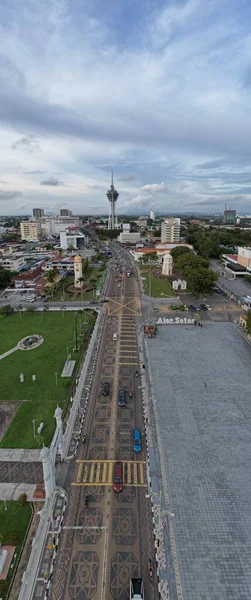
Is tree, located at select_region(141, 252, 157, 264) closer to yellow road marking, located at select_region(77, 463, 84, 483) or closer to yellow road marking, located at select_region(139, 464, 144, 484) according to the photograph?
yellow road marking, located at select_region(139, 464, 144, 484)

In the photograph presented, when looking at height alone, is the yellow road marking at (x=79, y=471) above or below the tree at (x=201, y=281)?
below

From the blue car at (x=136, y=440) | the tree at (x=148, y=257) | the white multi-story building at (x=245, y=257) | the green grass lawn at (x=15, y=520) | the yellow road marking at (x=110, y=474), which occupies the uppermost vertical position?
the white multi-story building at (x=245, y=257)

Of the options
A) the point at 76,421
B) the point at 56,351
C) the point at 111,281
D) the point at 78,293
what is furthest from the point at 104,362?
the point at 111,281

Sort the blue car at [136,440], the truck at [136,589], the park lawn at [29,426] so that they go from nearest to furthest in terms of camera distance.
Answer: the truck at [136,589] → the blue car at [136,440] → the park lawn at [29,426]

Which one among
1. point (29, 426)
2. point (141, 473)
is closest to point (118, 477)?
point (141, 473)

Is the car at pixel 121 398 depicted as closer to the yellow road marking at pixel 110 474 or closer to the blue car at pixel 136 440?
the blue car at pixel 136 440

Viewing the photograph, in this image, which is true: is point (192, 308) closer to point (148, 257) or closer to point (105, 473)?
point (105, 473)

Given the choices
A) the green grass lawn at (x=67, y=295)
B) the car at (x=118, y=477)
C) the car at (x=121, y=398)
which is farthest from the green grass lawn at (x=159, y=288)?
the car at (x=118, y=477)

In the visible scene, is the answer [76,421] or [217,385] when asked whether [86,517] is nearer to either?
[76,421]
